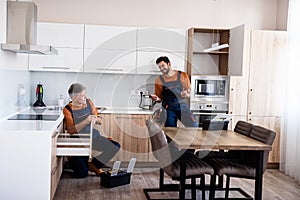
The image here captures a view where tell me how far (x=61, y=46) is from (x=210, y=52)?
2.15m

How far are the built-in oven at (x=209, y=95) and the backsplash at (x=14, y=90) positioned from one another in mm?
2286

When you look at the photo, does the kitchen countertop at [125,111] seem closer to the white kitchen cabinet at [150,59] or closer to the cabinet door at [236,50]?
the white kitchen cabinet at [150,59]

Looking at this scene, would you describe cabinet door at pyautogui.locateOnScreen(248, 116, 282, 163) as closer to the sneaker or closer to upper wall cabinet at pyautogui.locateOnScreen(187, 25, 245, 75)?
upper wall cabinet at pyautogui.locateOnScreen(187, 25, 245, 75)

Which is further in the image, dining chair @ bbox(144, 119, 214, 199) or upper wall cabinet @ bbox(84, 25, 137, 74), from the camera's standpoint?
upper wall cabinet @ bbox(84, 25, 137, 74)

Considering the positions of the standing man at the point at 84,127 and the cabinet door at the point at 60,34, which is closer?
the standing man at the point at 84,127

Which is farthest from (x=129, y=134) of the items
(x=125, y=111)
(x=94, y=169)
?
(x=94, y=169)

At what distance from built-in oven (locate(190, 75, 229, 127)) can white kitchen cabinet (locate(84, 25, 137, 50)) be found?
105 cm

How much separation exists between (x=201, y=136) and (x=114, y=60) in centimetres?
227

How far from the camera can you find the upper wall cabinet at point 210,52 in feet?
18.9

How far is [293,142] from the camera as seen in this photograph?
5.44m

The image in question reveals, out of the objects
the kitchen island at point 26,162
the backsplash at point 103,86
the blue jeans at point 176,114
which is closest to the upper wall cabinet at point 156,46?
the backsplash at point 103,86

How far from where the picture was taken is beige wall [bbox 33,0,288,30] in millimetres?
5898

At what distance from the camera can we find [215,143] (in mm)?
3602

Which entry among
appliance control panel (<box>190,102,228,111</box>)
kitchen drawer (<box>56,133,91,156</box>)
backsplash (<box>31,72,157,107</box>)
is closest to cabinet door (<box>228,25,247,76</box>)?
appliance control panel (<box>190,102,228,111</box>)
